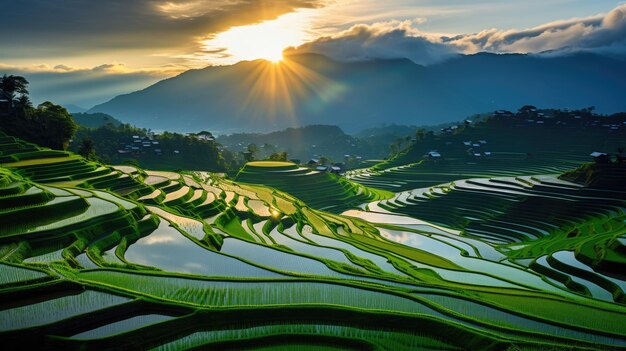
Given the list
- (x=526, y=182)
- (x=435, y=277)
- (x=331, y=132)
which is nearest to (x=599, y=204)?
(x=526, y=182)

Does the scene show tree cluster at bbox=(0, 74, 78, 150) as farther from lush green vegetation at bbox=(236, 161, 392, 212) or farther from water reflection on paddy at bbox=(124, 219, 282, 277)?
water reflection on paddy at bbox=(124, 219, 282, 277)

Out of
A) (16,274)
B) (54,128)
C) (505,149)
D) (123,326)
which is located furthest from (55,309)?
(505,149)

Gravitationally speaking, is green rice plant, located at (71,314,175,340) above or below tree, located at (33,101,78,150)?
below

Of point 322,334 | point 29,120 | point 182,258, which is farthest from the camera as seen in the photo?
point 29,120

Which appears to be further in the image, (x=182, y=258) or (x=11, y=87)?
(x=11, y=87)

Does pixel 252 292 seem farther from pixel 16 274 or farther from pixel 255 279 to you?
pixel 16 274

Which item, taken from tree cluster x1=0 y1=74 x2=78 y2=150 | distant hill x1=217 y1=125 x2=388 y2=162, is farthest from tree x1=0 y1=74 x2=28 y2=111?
distant hill x1=217 y1=125 x2=388 y2=162
